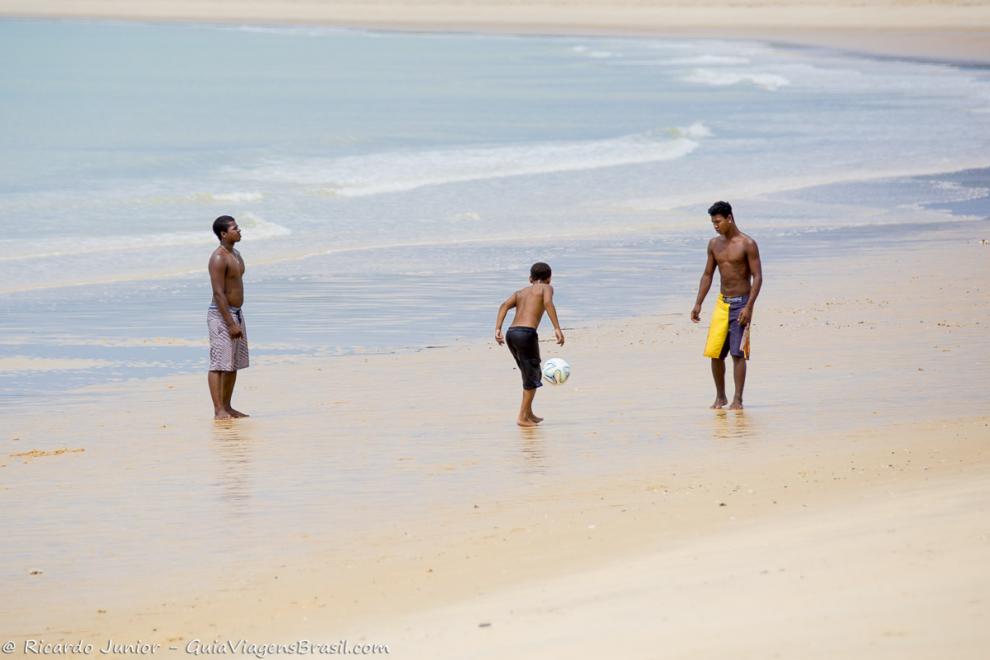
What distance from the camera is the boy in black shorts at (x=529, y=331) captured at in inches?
398

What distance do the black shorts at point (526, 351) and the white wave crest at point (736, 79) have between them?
3924 cm

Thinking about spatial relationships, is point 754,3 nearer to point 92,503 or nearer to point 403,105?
point 403,105

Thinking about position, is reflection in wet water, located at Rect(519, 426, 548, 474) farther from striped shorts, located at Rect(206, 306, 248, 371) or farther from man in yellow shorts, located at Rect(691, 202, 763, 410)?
striped shorts, located at Rect(206, 306, 248, 371)

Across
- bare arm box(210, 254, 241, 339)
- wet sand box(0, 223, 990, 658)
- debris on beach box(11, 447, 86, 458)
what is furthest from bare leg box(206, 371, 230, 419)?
debris on beach box(11, 447, 86, 458)

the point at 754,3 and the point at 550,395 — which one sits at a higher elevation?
the point at 754,3

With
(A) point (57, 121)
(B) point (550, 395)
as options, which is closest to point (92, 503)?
(B) point (550, 395)

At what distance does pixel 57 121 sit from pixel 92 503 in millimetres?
34978

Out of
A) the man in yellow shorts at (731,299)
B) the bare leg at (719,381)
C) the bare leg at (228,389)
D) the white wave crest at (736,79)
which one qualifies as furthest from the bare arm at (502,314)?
the white wave crest at (736,79)

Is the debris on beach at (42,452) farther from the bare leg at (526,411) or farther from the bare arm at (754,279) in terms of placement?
the bare arm at (754,279)

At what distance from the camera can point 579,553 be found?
7.02 m

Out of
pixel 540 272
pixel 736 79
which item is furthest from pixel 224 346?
pixel 736 79

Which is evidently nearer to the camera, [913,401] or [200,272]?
[913,401]

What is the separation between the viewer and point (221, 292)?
1076 cm

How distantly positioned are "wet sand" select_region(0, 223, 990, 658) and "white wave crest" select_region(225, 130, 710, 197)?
15.9 meters
